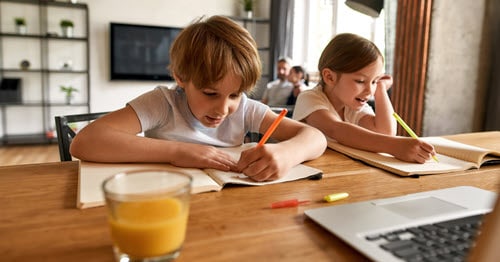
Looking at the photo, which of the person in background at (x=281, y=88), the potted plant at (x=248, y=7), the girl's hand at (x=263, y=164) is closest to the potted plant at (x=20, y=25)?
the potted plant at (x=248, y=7)

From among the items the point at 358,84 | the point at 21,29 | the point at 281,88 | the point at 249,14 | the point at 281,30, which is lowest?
the point at 281,88

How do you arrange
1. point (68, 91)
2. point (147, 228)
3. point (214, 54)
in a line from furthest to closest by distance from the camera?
point (68, 91) → point (214, 54) → point (147, 228)

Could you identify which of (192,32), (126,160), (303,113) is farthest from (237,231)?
(303,113)

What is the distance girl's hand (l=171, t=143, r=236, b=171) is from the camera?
79 centimetres

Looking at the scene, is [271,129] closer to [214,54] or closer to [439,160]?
[214,54]

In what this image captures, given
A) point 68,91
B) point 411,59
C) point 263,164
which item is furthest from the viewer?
point 68,91

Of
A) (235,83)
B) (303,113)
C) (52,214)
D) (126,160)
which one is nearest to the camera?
(52,214)

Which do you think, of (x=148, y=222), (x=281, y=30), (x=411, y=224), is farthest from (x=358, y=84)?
(x=281, y=30)

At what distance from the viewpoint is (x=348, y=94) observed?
1363 millimetres

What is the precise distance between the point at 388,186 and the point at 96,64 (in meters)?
4.60

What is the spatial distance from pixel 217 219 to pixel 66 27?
15.0ft

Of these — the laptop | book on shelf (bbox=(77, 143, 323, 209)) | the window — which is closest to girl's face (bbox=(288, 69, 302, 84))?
the window

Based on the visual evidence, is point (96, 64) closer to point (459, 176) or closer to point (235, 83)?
point (235, 83)

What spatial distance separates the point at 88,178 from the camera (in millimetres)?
691
